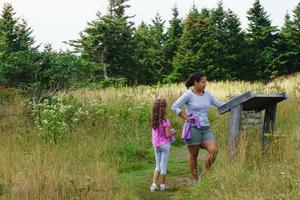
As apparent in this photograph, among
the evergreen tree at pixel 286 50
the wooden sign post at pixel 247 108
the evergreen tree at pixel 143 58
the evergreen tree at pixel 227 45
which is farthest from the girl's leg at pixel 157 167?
the evergreen tree at pixel 286 50

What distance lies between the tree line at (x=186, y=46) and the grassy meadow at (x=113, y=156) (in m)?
19.6

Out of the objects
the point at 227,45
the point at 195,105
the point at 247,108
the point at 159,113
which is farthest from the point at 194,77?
the point at 227,45

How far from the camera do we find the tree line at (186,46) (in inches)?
1393

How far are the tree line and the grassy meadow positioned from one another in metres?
19.6

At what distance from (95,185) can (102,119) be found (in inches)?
199

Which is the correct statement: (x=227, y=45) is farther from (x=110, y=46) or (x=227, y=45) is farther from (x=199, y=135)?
(x=199, y=135)

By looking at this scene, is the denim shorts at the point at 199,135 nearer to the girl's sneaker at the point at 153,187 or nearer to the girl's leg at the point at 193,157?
the girl's leg at the point at 193,157

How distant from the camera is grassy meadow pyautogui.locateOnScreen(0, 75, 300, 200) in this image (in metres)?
5.76

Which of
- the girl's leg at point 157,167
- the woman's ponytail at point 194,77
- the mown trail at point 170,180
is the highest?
the woman's ponytail at point 194,77

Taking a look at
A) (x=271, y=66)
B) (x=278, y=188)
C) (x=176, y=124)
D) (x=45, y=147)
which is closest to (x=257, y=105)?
(x=278, y=188)

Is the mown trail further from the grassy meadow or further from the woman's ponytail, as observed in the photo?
the woman's ponytail

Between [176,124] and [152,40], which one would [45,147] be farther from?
[152,40]

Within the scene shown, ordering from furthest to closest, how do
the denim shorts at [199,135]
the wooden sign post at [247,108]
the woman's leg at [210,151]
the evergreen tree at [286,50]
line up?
1. the evergreen tree at [286,50]
2. the denim shorts at [199,135]
3. the woman's leg at [210,151]
4. the wooden sign post at [247,108]

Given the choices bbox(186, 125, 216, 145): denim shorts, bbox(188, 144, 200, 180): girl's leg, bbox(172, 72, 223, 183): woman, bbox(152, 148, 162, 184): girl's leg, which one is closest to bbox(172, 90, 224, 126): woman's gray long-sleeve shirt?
bbox(172, 72, 223, 183): woman
